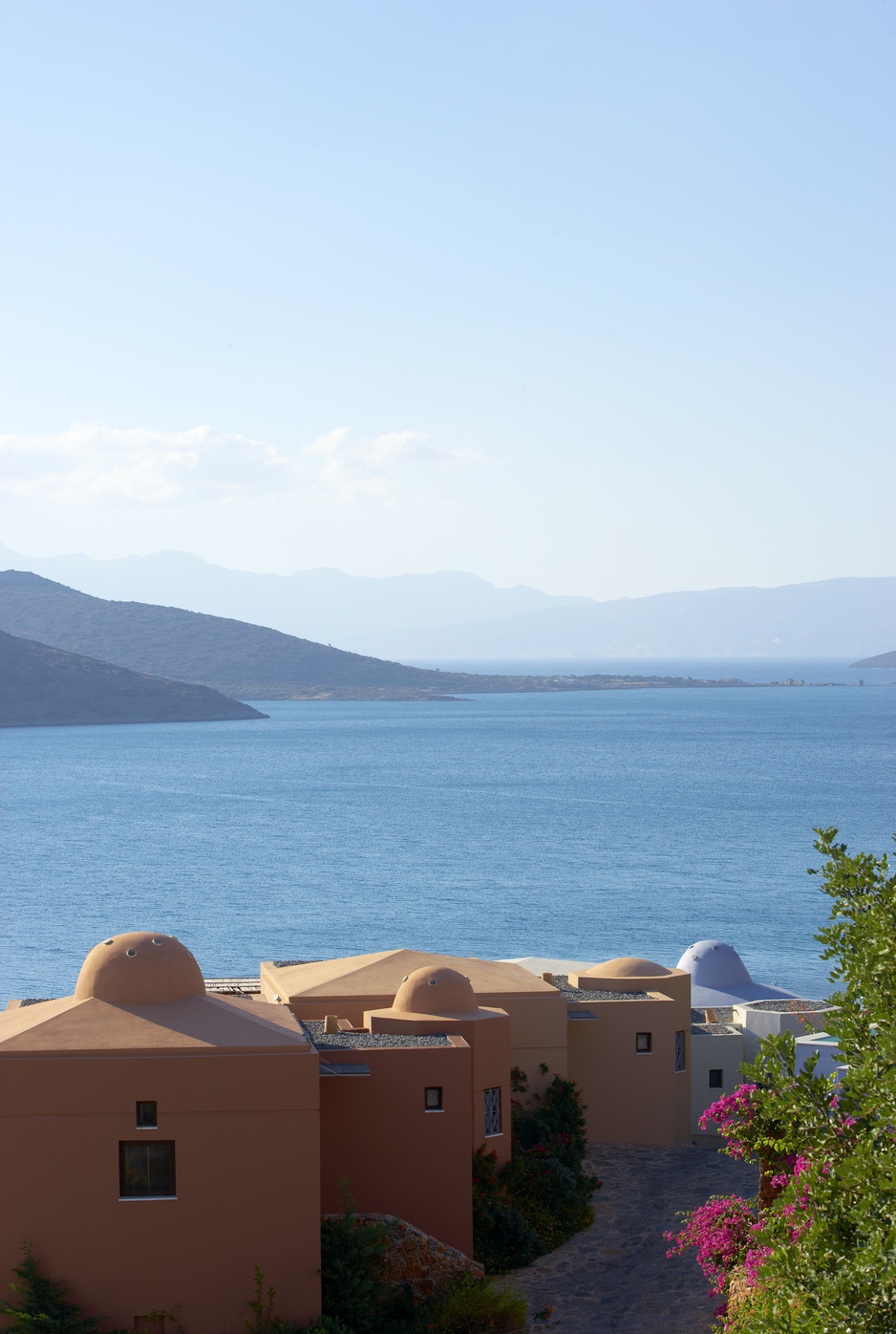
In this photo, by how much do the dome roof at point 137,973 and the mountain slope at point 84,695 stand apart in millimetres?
154329

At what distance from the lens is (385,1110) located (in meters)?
18.6

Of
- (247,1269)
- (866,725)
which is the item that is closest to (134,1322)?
(247,1269)

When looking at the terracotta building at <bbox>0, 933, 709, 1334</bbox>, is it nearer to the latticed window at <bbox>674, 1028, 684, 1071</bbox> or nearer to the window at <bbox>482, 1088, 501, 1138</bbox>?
the window at <bbox>482, 1088, 501, 1138</bbox>

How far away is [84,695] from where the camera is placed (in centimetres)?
17225

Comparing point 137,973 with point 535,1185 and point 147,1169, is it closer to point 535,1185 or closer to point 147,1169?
point 147,1169

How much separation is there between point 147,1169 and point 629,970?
13507mm

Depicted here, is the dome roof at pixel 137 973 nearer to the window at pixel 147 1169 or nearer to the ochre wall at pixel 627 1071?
the window at pixel 147 1169

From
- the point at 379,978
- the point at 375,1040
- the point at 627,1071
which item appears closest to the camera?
the point at 375,1040

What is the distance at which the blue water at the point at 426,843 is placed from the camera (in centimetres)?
6169

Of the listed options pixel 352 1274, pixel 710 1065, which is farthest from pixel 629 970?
pixel 352 1274

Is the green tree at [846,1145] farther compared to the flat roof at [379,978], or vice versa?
the flat roof at [379,978]

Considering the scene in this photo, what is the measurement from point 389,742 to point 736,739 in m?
40.6

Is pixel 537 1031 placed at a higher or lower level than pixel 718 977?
higher

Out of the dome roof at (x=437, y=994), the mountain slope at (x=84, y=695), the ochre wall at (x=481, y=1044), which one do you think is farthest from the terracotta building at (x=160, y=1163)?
the mountain slope at (x=84, y=695)
